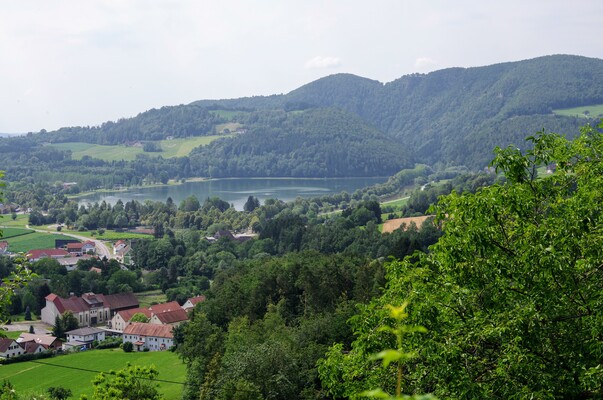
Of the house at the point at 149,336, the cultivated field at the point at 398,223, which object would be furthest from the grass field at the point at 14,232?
the cultivated field at the point at 398,223

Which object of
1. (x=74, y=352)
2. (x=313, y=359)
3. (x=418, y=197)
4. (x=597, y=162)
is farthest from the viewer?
(x=418, y=197)

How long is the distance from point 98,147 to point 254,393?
7551 inches

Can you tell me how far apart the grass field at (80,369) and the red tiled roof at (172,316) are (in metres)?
4.65

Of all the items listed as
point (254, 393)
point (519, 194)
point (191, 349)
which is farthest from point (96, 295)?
point (519, 194)

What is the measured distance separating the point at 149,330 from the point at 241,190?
98176 mm

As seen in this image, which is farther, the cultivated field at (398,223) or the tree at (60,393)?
the cultivated field at (398,223)

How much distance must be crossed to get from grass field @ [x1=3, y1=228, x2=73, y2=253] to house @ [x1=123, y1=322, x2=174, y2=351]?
3224cm

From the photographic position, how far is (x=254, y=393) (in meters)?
16.9

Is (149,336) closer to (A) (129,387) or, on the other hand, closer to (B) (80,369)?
(B) (80,369)

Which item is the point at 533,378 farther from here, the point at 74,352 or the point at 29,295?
the point at 29,295

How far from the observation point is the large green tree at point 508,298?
615 centimetres

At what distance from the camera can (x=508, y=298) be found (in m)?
6.69

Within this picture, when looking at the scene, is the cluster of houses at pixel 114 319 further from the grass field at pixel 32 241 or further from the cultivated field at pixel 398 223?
the grass field at pixel 32 241

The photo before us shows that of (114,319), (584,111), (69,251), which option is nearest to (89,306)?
(114,319)
